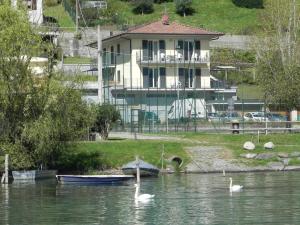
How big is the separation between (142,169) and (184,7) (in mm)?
84491

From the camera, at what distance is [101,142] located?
238ft

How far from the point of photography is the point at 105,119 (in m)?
78.1

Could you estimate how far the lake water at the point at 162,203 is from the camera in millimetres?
45500

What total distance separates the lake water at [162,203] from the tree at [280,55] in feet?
69.2

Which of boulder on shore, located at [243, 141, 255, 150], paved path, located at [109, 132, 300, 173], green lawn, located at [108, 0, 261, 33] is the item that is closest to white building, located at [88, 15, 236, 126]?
green lawn, located at [108, 0, 261, 33]

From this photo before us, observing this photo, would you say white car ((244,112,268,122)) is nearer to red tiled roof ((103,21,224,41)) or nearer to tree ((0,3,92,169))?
red tiled roof ((103,21,224,41))

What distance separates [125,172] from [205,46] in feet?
160

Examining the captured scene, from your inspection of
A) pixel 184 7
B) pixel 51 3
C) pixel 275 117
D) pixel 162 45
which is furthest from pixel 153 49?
pixel 51 3

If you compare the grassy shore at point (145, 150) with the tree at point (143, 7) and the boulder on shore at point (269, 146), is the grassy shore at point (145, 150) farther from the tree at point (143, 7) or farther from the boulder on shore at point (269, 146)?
the tree at point (143, 7)

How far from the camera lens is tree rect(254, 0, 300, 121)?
8538cm

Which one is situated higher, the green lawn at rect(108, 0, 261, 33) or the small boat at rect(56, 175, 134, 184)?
the green lawn at rect(108, 0, 261, 33)

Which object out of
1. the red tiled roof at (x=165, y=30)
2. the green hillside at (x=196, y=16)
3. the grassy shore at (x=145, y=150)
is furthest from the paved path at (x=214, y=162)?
the green hillside at (x=196, y=16)

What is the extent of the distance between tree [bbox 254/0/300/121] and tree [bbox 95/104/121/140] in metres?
15.6

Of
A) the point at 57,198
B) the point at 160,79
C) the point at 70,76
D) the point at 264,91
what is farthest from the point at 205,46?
the point at 57,198
